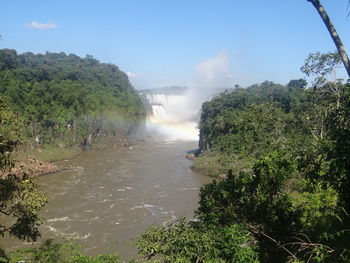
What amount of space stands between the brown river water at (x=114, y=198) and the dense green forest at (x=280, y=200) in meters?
7.50

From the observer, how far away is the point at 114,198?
98.9ft

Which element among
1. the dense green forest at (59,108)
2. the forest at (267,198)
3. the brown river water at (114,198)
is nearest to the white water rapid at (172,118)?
the dense green forest at (59,108)

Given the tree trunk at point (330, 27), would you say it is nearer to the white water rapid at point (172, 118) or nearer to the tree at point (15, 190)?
the tree at point (15, 190)

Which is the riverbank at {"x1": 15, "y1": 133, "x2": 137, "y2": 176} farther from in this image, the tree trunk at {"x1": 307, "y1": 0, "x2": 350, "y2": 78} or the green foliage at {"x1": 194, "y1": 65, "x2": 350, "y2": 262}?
the tree trunk at {"x1": 307, "y1": 0, "x2": 350, "y2": 78}

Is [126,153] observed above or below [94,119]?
below

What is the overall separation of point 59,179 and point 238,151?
85.4ft

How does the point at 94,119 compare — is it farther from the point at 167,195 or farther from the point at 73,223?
the point at 73,223

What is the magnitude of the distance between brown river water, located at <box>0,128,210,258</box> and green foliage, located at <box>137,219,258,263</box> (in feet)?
24.0

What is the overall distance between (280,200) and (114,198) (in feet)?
69.6

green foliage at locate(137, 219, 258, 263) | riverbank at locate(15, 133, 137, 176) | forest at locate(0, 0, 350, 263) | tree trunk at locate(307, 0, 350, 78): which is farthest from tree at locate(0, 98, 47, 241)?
riverbank at locate(15, 133, 137, 176)

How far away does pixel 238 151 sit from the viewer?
615 inches

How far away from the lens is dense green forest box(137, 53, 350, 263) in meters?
6.96

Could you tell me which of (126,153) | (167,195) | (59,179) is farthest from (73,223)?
(126,153)

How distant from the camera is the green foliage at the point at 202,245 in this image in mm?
8125
